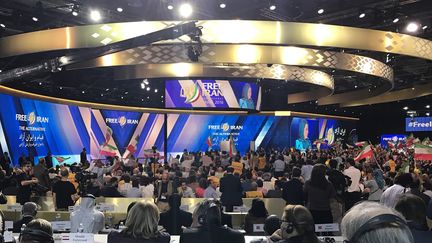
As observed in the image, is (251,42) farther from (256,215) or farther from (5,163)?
(5,163)

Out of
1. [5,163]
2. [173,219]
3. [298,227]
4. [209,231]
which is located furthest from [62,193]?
[5,163]

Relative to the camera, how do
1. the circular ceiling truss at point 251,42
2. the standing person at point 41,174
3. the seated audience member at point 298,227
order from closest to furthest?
the seated audience member at point 298,227
the circular ceiling truss at point 251,42
the standing person at point 41,174

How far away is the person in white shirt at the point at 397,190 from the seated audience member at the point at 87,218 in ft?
10.6

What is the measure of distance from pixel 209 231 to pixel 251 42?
5.80 metres

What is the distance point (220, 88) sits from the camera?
17.6 meters

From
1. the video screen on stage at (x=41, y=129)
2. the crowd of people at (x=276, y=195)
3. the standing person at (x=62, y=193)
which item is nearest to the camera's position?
the crowd of people at (x=276, y=195)

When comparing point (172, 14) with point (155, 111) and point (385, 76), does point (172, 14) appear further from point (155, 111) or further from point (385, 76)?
point (155, 111)

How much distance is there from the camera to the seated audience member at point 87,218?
5094 mm

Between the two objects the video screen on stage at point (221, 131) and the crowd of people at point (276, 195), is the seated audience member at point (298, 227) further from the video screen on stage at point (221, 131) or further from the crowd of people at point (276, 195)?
the video screen on stage at point (221, 131)

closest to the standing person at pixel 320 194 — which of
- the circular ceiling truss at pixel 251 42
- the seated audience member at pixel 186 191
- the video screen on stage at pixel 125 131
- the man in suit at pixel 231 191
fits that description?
the man in suit at pixel 231 191

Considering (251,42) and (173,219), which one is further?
(251,42)

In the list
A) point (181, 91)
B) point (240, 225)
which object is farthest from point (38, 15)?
point (240, 225)

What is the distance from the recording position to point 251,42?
874 centimetres

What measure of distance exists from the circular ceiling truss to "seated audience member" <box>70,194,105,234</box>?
14.6 ft
